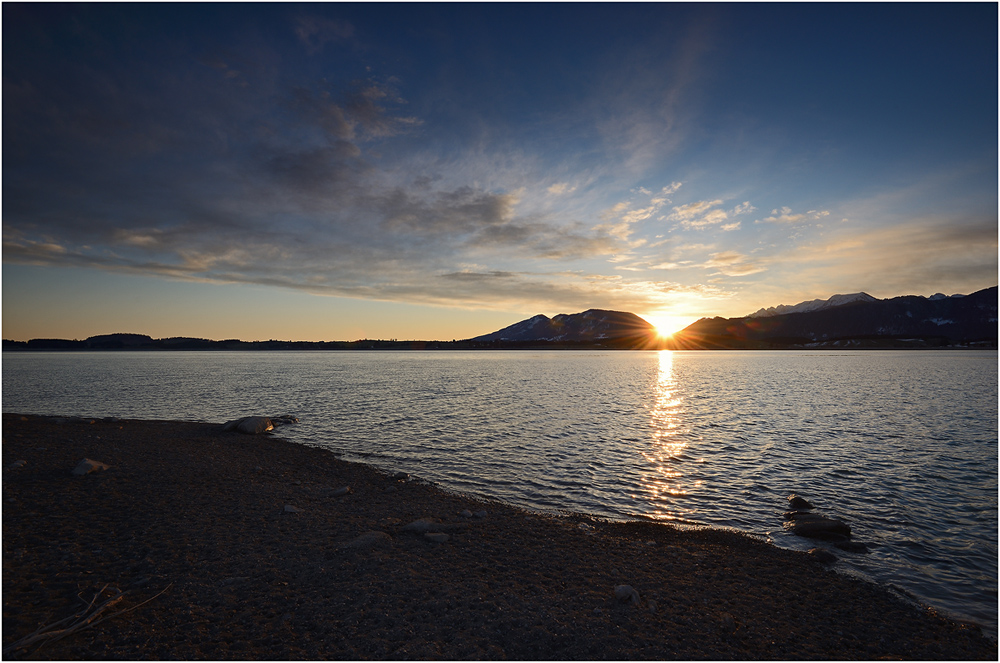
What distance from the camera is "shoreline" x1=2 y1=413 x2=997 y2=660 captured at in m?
9.34

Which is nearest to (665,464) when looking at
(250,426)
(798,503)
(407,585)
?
(798,503)

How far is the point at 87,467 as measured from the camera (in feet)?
67.9

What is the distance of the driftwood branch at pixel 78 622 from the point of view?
28.1 feet

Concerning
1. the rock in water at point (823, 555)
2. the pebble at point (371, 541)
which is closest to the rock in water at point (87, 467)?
the pebble at point (371, 541)

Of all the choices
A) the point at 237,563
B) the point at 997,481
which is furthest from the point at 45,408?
the point at 997,481

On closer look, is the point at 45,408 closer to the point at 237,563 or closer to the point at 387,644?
the point at 237,563

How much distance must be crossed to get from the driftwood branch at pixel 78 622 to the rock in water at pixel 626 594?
1132 cm

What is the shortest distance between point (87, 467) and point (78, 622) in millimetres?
15763

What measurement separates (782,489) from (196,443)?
3514cm

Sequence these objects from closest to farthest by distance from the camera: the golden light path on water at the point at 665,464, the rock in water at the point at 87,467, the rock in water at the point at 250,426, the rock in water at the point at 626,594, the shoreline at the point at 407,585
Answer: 1. the shoreline at the point at 407,585
2. the rock in water at the point at 626,594
3. the golden light path on water at the point at 665,464
4. the rock in water at the point at 87,467
5. the rock in water at the point at 250,426

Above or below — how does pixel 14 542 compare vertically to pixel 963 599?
above

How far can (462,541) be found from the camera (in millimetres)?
14773

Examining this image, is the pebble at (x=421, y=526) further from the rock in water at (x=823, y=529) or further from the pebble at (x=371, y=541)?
the rock in water at (x=823, y=529)

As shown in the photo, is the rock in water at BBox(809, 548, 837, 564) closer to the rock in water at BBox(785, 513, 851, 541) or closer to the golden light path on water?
the rock in water at BBox(785, 513, 851, 541)
